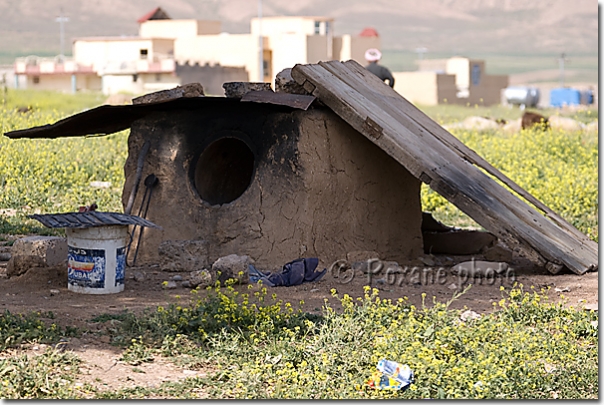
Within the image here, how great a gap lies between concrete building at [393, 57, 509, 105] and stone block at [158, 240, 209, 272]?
3301cm

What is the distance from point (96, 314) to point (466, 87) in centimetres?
5611

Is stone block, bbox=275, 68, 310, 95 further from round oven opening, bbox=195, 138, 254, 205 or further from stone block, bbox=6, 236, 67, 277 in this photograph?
stone block, bbox=6, 236, 67, 277

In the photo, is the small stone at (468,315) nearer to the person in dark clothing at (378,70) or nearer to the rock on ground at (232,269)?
the rock on ground at (232,269)

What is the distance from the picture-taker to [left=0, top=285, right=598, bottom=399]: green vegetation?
14.4 feet

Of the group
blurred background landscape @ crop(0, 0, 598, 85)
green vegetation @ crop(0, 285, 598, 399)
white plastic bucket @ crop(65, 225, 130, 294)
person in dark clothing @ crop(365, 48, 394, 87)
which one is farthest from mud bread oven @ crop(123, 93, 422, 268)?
blurred background landscape @ crop(0, 0, 598, 85)

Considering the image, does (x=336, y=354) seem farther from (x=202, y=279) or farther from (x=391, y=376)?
(x=202, y=279)

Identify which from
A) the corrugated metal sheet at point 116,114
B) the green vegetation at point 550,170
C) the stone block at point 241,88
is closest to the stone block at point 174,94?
the corrugated metal sheet at point 116,114

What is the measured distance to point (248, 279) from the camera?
6.93 metres

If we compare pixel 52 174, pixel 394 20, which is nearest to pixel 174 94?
pixel 52 174

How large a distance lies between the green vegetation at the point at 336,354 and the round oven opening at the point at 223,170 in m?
2.57

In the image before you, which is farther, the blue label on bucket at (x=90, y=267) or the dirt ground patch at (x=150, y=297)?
the blue label on bucket at (x=90, y=267)

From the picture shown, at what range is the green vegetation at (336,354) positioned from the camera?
173 inches

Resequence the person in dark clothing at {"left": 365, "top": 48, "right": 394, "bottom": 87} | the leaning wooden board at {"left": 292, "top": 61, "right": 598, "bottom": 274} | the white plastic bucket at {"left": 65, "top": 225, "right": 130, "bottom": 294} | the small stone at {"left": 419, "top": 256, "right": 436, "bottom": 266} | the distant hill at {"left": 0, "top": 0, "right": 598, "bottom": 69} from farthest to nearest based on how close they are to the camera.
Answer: the distant hill at {"left": 0, "top": 0, "right": 598, "bottom": 69} < the person in dark clothing at {"left": 365, "top": 48, "right": 394, "bottom": 87} < the small stone at {"left": 419, "top": 256, "right": 436, "bottom": 266} < the leaning wooden board at {"left": 292, "top": 61, "right": 598, "bottom": 274} < the white plastic bucket at {"left": 65, "top": 225, "right": 130, "bottom": 294}

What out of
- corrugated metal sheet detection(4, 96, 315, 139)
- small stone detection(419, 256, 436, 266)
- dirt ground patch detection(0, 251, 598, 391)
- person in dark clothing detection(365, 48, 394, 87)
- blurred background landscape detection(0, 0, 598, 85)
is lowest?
small stone detection(419, 256, 436, 266)
